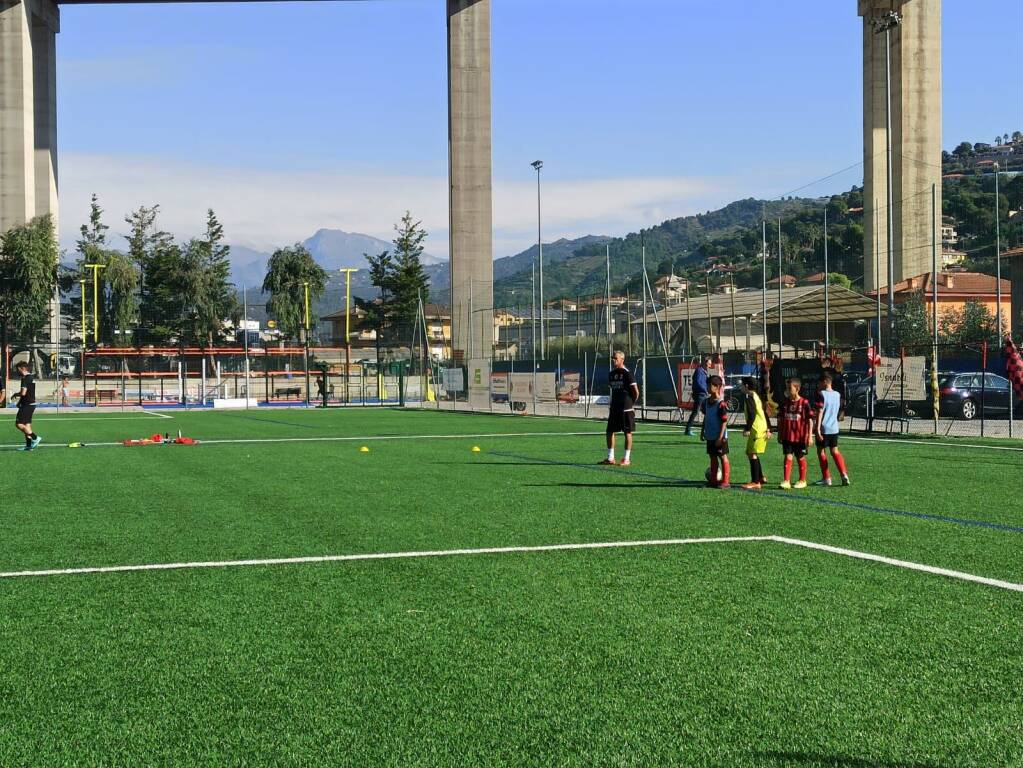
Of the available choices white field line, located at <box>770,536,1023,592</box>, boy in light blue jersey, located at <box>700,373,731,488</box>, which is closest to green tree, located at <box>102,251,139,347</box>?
boy in light blue jersey, located at <box>700,373,731,488</box>

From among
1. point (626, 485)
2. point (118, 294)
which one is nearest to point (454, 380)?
point (626, 485)

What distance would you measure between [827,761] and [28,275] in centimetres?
6770

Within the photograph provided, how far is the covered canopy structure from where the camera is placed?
47.3 metres

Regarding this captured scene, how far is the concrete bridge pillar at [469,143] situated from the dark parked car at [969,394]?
34421 mm

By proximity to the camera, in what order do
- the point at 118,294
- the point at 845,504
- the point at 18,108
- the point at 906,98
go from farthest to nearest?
1. the point at 118,294
2. the point at 18,108
3. the point at 906,98
4. the point at 845,504

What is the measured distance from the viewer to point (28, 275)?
6494 cm

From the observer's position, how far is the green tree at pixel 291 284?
9231 centimetres

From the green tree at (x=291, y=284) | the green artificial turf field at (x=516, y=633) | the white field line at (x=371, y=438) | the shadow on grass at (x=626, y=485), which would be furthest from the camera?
the green tree at (x=291, y=284)

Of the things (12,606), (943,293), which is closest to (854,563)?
(12,606)

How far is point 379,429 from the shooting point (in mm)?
31281

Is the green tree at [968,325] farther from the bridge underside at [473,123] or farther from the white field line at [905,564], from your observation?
the white field line at [905,564]

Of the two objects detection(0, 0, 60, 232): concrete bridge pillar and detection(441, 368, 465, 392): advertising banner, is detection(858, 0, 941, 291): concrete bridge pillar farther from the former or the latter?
detection(0, 0, 60, 232): concrete bridge pillar

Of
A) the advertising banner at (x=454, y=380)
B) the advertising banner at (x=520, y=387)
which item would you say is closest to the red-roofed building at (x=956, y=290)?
the advertising banner at (x=520, y=387)

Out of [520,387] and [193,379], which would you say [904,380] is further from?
[193,379]
